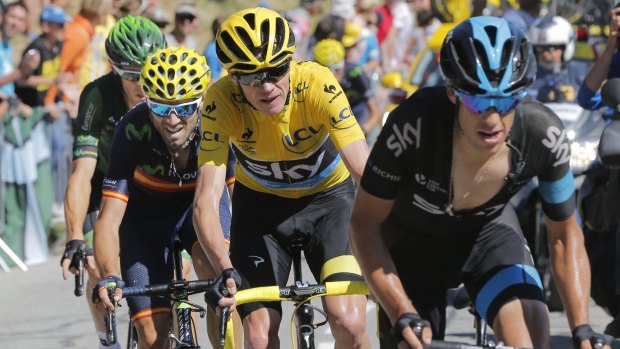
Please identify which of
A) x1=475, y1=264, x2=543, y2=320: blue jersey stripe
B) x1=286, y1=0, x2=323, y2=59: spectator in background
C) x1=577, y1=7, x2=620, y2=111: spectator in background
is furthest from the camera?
x1=286, y1=0, x2=323, y2=59: spectator in background

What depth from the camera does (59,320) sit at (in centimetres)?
1073

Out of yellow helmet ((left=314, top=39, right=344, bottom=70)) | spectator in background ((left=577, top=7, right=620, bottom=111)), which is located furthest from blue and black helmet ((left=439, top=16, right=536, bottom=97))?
yellow helmet ((left=314, top=39, right=344, bottom=70))

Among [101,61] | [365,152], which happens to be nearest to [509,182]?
[365,152]

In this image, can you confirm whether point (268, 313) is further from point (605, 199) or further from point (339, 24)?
point (339, 24)

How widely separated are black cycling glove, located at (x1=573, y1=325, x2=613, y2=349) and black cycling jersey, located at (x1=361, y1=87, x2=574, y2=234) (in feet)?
1.59

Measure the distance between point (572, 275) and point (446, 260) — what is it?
616 millimetres

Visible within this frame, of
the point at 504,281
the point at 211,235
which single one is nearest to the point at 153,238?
the point at 211,235

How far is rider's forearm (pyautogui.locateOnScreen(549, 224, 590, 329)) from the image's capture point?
15.7ft

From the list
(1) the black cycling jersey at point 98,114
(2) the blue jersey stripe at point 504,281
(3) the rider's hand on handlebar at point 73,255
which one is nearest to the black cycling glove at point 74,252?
(3) the rider's hand on handlebar at point 73,255

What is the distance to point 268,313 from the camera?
6.32 m

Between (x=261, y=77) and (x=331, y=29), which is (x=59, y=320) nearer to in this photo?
(x=261, y=77)

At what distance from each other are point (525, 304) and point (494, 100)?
2.71 feet

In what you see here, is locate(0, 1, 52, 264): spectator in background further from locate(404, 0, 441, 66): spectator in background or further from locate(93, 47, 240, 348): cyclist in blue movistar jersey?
locate(404, 0, 441, 66): spectator in background

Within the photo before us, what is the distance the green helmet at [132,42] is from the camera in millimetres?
7832
